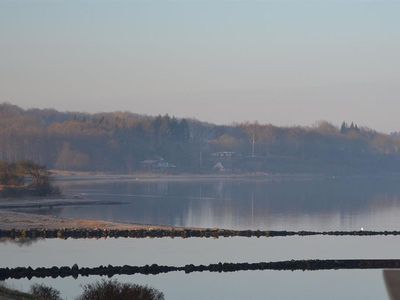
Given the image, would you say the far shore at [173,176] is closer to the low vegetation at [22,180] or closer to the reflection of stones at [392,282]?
the low vegetation at [22,180]

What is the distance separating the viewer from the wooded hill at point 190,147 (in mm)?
137750

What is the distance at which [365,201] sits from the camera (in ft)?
246

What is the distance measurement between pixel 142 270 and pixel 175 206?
35.3m

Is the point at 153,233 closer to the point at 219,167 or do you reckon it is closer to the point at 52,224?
the point at 52,224

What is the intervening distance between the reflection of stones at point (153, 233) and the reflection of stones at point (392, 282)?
1230cm

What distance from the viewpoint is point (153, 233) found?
39750mm

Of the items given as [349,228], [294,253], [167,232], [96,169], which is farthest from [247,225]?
[96,169]

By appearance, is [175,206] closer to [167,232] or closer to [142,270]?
[167,232]

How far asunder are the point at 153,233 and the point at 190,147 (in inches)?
4633

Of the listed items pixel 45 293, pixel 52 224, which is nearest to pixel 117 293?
pixel 45 293

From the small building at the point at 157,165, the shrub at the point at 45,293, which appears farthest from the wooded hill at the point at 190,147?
the shrub at the point at 45,293

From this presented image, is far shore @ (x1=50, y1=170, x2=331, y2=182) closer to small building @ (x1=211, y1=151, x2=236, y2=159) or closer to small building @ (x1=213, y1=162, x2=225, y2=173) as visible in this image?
small building @ (x1=213, y1=162, x2=225, y2=173)

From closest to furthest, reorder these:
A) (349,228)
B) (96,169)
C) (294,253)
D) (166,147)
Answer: (294,253) < (349,228) < (96,169) < (166,147)

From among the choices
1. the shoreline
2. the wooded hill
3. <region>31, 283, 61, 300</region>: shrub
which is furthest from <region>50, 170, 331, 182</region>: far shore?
<region>31, 283, 61, 300</region>: shrub
